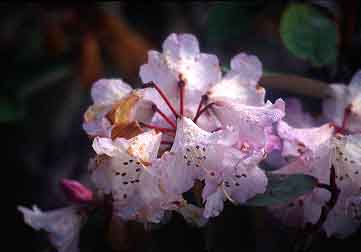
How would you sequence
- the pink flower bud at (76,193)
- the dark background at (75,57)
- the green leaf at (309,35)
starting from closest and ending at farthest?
the pink flower bud at (76,193) → the green leaf at (309,35) → the dark background at (75,57)

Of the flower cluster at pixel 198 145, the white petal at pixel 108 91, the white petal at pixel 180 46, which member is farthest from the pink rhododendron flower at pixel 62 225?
the white petal at pixel 180 46

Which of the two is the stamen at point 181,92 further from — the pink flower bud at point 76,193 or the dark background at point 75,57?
the dark background at point 75,57

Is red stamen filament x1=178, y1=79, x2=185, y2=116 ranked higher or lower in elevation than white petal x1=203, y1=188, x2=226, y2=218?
higher

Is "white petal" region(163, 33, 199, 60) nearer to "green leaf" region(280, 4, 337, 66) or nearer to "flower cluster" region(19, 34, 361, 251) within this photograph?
"flower cluster" region(19, 34, 361, 251)

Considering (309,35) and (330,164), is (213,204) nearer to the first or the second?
(330,164)

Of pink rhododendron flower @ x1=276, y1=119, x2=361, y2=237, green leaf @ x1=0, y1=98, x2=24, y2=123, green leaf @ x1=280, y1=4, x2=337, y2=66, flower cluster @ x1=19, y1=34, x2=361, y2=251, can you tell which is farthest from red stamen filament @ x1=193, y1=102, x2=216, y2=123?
green leaf @ x1=0, y1=98, x2=24, y2=123

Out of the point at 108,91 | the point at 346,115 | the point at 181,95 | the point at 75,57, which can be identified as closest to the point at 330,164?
the point at 346,115

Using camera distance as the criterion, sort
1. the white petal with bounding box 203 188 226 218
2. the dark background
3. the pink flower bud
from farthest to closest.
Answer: the dark background
the pink flower bud
the white petal with bounding box 203 188 226 218
